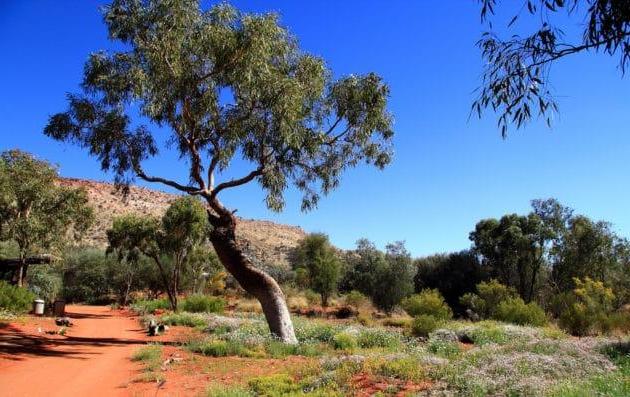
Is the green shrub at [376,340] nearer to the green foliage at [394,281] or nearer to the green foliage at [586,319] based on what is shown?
the green foliage at [586,319]

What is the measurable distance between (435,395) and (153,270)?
4049 cm

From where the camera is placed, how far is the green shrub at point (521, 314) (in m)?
24.3

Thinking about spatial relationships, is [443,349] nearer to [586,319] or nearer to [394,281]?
[586,319]

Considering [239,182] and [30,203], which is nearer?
[239,182]

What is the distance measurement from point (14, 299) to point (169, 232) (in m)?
10.4

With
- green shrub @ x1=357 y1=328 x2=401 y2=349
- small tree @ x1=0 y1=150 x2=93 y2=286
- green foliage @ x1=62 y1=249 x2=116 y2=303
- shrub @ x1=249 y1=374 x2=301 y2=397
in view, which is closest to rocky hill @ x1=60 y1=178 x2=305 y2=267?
green foliage @ x1=62 y1=249 x2=116 y2=303

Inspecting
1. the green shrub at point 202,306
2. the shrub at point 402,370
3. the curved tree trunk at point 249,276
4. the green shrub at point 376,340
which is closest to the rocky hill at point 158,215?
the green shrub at point 202,306

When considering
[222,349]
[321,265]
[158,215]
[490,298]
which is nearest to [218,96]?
[222,349]

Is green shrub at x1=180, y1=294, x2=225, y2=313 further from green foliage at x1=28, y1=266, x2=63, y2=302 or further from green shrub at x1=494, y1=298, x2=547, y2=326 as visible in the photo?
green shrub at x1=494, y1=298, x2=547, y2=326

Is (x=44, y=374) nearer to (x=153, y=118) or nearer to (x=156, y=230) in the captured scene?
(x=153, y=118)

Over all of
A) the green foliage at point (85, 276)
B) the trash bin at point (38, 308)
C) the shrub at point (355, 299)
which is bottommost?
the trash bin at point (38, 308)

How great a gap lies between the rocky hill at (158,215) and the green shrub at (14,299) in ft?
121

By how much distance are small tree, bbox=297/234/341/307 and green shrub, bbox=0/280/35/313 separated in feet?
80.0

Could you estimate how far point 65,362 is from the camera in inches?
463
